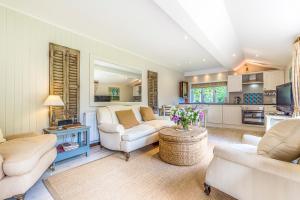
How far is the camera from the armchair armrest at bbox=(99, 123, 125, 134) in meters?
2.72

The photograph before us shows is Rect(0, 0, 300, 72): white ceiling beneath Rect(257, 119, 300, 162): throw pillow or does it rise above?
above

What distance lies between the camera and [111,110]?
134 inches

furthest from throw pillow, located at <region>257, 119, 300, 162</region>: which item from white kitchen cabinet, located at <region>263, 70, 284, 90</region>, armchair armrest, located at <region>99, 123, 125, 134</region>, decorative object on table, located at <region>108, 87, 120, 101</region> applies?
white kitchen cabinet, located at <region>263, 70, 284, 90</region>

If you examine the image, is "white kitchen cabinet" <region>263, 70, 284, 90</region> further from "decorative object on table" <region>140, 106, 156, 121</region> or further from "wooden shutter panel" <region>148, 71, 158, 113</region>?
"decorative object on table" <region>140, 106, 156, 121</region>

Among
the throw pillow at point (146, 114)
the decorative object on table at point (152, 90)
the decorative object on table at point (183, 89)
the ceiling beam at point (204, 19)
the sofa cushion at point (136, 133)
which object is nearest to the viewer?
the ceiling beam at point (204, 19)

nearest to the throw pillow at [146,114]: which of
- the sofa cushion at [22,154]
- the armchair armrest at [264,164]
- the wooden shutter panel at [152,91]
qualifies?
the wooden shutter panel at [152,91]

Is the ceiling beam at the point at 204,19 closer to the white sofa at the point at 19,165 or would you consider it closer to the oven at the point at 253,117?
the white sofa at the point at 19,165

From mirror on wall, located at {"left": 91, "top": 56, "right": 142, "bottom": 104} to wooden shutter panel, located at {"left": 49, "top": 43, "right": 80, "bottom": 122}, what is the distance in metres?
0.42

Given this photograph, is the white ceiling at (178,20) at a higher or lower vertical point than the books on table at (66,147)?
→ higher

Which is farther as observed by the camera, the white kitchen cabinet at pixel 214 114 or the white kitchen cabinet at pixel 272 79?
the white kitchen cabinet at pixel 214 114

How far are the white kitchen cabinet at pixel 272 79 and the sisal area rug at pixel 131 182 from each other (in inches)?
180

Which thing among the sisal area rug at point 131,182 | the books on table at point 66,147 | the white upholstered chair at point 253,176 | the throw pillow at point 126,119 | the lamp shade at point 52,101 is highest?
the lamp shade at point 52,101

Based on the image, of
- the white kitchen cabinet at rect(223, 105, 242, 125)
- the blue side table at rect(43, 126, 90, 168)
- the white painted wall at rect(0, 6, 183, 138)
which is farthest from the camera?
the white kitchen cabinet at rect(223, 105, 242, 125)

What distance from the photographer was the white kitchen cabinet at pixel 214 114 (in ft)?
18.9
